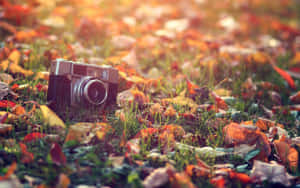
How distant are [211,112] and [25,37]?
1830 mm

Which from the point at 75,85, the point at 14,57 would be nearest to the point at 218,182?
the point at 75,85

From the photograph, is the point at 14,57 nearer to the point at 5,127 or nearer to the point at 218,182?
the point at 5,127

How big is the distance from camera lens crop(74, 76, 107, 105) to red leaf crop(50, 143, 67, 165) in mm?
441

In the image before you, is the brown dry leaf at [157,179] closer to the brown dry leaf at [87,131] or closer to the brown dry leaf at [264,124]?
the brown dry leaf at [87,131]

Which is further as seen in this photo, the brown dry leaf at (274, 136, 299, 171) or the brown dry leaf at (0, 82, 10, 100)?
the brown dry leaf at (0, 82, 10, 100)

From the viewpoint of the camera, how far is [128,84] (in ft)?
7.54

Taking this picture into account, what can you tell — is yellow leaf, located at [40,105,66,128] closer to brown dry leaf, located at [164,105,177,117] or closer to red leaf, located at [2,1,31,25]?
brown dry leaf, located at [164,105,177,117]

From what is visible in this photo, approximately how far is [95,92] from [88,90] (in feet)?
0.24

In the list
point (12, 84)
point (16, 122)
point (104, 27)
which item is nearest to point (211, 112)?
point (16, 122)

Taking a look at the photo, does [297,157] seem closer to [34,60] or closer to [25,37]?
[34,60]

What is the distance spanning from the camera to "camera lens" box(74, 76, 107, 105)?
1853mm

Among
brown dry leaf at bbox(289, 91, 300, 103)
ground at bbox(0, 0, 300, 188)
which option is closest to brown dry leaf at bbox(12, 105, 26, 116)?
ground at bbox(0, 0, 300, 188)

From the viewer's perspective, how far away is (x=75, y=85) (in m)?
1.89

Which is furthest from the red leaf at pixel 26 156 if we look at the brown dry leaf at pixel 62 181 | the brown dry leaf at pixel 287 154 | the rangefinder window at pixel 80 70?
the brown dry leaf at pixel 287 154
